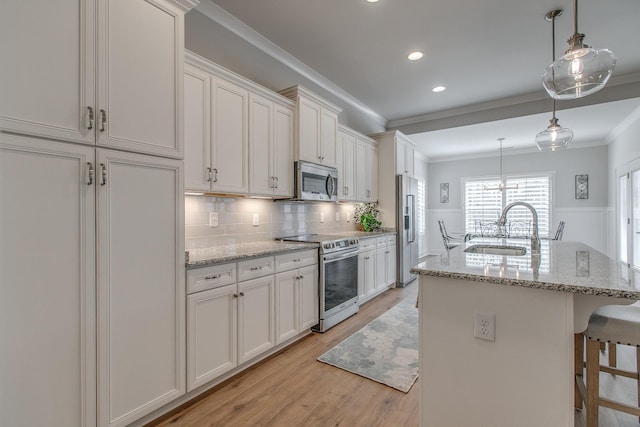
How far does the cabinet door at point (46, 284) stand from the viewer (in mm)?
1249

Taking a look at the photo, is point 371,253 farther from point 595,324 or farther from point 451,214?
point 451,214

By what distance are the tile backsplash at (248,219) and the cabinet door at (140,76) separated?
84 cm

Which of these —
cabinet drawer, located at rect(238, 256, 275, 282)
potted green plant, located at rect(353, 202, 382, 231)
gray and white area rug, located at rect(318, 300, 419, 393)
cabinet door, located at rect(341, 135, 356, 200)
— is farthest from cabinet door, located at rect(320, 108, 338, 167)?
gray and white area rug, located at rect(318, 300, 419, 393)

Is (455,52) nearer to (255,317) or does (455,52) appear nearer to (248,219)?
(248,219)

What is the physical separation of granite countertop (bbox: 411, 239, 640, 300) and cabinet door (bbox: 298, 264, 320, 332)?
1418 millimetres

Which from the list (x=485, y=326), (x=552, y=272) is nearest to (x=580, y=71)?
(x=552, y=272)

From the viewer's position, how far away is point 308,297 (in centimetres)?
293

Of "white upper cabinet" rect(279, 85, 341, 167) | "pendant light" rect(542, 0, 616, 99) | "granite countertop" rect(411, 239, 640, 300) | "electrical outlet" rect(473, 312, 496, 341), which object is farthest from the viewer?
"white upper cabinet" rect(279, 85, 341, 167)

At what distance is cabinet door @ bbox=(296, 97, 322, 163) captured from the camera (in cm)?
322

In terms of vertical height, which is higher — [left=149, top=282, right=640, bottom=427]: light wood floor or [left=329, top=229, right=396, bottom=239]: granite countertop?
[left=329, top=229, right=396, bottom=239]: granite countertop

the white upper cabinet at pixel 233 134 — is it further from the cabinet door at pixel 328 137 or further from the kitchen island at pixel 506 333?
the kitchen island at pixel 506 333

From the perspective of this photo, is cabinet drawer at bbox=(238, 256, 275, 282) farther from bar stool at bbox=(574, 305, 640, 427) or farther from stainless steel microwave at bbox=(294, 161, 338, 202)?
bar stool at bbox=(574, 305, 640, 427)

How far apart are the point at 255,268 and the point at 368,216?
274cm

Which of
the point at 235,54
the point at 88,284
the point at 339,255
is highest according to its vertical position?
the point at 235,54
